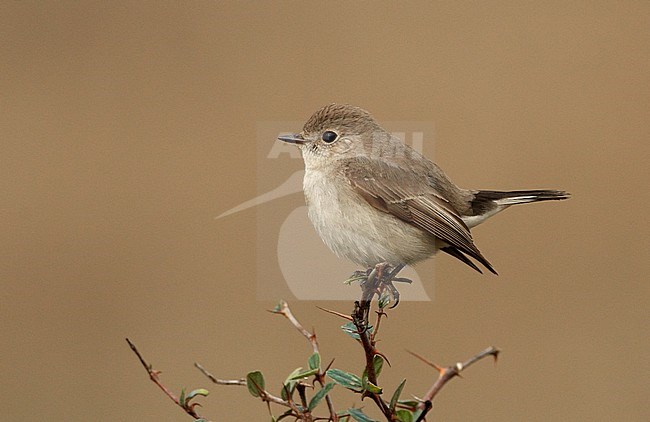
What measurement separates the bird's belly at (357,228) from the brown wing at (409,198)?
0.05 ft

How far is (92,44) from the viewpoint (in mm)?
4391

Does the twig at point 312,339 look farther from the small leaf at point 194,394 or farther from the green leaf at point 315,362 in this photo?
the small leaf at point 194,394

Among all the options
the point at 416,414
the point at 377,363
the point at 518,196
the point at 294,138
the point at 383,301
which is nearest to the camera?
the point at 416,414

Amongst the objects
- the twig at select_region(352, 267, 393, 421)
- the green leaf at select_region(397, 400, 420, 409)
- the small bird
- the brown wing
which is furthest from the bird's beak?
the green leaf at select_region(397, 400, 420, 409)

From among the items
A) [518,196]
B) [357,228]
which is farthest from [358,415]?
[518,196]

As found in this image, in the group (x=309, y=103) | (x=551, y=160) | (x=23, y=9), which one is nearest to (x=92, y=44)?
(x=23, y=9)

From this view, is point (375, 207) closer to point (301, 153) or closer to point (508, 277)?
point (301, 153)

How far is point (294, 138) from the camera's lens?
1.41 m

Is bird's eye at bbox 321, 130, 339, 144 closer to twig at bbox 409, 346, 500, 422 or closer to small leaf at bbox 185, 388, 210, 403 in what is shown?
small leaf at bbox 185, 388, 210, 403

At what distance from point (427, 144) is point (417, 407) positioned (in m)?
0.35

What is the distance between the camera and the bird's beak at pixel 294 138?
1355 mm

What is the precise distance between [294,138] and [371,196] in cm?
18

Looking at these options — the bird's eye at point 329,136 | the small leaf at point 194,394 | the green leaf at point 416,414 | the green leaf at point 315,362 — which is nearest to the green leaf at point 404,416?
the green leaf at point 416,414

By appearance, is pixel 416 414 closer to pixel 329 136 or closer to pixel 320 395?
pixel 320 395
